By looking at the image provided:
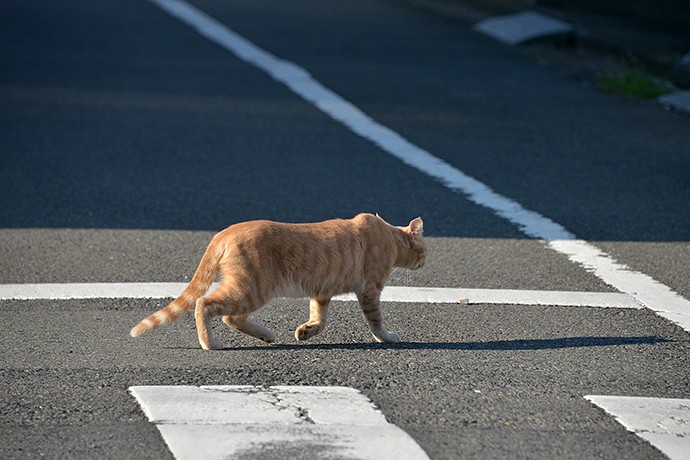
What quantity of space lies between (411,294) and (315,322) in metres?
0.98

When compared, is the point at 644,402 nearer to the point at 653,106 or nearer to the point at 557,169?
the point at 557,169

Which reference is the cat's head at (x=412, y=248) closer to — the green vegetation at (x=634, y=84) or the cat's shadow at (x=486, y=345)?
the cat's shadow at (x=486, y=345)

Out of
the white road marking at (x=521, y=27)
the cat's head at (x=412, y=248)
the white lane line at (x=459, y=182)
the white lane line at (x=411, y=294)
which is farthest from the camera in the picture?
the white road marking at (x=521, y=27)

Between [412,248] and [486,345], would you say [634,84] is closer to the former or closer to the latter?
[412,248]

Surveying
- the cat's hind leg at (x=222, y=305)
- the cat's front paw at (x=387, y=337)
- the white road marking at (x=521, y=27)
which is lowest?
the cat's front paw at (x=387, y=337)

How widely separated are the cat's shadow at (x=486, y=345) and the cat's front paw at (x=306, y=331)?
1.7 inches

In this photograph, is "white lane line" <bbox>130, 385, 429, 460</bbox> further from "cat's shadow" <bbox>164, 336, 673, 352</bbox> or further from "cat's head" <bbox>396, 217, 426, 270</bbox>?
"cat's head" <bbox>396, 217, 426, 270</bbox>

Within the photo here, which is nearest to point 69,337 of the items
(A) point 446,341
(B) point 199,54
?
(A) point 446,341

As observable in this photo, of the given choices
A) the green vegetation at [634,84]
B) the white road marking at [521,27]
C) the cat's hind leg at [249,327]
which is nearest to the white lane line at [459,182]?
the cat's hind leg at [249,327]

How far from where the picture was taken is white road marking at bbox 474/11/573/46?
16438 millimetres

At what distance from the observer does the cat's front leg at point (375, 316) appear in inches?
224

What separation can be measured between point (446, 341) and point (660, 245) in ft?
8.23

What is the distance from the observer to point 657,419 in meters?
4.73

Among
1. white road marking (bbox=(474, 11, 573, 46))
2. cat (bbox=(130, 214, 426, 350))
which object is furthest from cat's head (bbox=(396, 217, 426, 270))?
white road marking (bbox=(474, 11, 573, 46))
